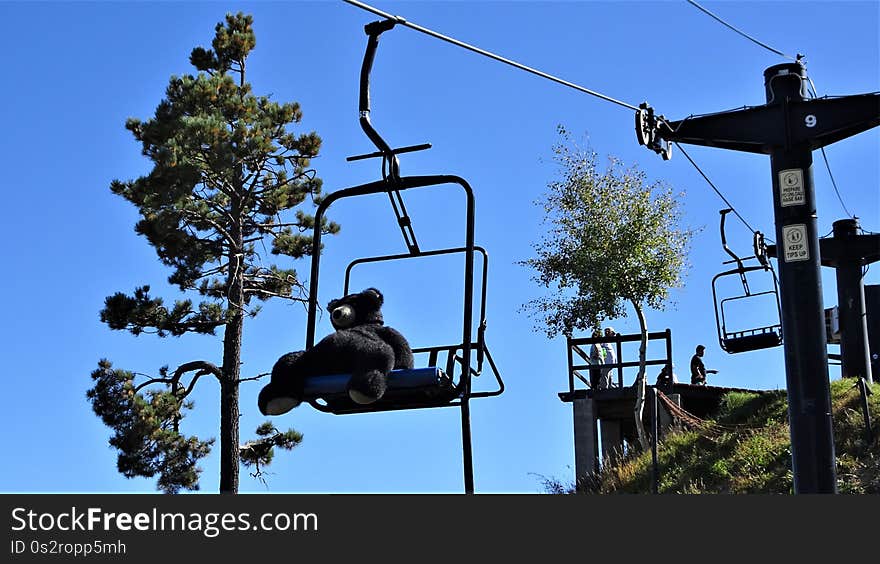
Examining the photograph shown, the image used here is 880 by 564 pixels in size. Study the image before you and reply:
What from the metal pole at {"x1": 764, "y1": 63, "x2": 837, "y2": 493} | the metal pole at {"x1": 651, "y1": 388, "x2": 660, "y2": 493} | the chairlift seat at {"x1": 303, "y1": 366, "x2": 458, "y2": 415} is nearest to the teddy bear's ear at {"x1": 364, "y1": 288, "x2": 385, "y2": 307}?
the chairlift seat at {"x1": 303, "y1": 366, "x2": 458, "y2": 415}

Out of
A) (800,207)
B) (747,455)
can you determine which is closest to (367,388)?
(800,207)

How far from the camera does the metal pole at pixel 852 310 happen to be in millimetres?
17938

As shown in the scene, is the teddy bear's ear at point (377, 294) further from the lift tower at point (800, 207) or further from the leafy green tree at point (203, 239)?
the leafy green tree at point (203, 239)

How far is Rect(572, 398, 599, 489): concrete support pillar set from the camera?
1984 cm

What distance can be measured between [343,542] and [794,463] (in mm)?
5404

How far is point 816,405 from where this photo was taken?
967cm

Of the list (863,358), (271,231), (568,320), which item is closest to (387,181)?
(863,358)

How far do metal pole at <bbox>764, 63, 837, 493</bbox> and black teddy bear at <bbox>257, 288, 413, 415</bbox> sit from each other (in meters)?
4.00

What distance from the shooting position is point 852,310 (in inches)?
707

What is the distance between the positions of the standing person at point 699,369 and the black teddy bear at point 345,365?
14401 mm

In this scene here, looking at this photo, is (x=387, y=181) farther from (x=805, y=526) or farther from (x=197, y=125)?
(x=197, y=125)

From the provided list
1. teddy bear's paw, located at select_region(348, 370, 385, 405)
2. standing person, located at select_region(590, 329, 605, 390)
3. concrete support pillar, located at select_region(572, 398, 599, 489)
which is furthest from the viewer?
standing person, located at select_region(590, 329, 605, 390)

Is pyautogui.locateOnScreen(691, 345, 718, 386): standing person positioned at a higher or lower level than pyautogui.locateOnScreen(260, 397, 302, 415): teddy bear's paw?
higher

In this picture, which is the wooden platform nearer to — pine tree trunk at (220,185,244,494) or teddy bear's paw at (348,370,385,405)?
pine tree trunk at (220,185,244,494)
